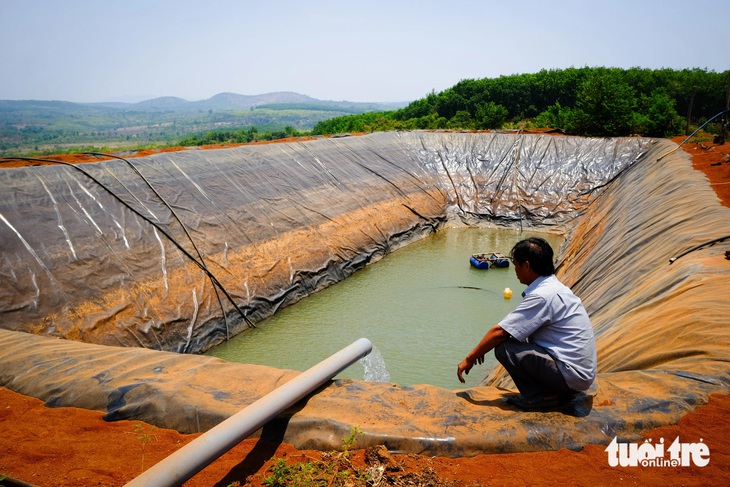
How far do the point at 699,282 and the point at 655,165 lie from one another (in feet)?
33.5

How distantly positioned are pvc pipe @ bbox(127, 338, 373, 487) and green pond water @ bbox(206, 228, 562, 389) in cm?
315

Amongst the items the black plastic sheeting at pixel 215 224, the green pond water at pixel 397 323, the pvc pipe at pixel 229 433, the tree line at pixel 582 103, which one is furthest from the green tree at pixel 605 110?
the pvc pipe at pixel 229 433

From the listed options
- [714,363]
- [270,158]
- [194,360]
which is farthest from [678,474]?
[270,158]

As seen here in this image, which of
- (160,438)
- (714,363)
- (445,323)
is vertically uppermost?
(714,363)

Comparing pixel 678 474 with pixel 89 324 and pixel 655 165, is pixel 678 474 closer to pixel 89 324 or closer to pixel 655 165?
pixel 89 324

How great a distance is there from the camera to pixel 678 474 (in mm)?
2561

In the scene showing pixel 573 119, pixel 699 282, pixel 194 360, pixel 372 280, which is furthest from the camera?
pixel 573 119

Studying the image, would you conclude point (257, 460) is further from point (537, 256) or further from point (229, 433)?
point (537, 256)

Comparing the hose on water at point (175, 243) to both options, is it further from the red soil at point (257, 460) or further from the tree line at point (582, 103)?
the tree line at point (582, 103)

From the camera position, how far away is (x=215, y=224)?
9.95 meters

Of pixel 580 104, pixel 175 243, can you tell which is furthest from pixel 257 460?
pixel 580 104

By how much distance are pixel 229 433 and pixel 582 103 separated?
21.7 metres

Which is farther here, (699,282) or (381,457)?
(699,282)

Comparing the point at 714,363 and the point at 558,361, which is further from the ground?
the point at 558,361
